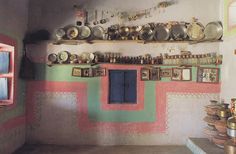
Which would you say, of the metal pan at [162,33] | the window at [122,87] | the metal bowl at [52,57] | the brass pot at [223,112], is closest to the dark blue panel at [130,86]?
the window at [122,87]

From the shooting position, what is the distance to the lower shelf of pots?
2707 millimetres

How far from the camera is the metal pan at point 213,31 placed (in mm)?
3939

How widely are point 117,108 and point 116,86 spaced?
361 millimetres

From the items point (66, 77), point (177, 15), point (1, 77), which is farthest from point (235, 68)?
point (1, 77)

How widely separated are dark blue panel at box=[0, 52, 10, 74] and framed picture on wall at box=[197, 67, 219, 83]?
2.94 meters

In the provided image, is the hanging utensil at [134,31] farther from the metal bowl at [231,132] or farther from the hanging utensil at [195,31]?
the metal bowl at [231,132]

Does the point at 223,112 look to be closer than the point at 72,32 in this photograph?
Yes

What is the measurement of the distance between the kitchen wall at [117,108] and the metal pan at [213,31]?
114 mm

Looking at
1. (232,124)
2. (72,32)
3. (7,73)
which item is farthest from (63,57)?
(232,124)

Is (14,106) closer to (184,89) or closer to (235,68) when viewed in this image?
(184,89)

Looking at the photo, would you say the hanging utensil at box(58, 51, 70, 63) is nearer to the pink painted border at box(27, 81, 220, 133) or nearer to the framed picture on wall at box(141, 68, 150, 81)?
the pink painted border at box(27, 81, 220, 133)

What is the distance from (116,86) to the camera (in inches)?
162

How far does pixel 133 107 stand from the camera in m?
4.07

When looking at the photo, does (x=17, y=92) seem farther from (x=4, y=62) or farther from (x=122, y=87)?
(x=122, y=87)
